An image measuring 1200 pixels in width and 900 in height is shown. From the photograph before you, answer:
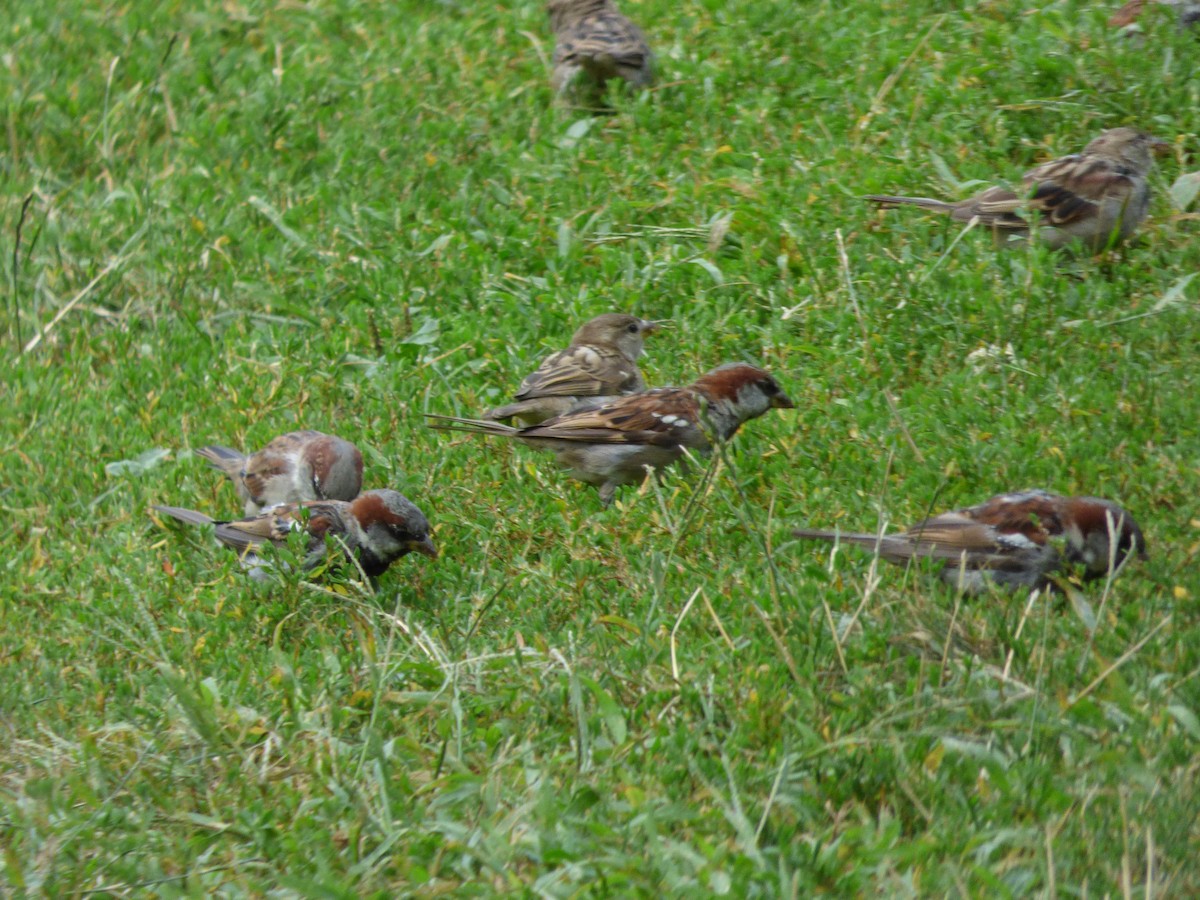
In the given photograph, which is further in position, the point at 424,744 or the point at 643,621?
the point at 643,621

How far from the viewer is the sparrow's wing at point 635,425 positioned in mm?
7027

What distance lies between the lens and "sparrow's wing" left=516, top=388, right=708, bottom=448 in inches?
277

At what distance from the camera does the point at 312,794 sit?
4.73m

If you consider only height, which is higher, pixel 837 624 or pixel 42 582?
pixel 837 624

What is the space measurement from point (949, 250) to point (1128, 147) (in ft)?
3.79

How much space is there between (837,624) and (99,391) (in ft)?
17.2

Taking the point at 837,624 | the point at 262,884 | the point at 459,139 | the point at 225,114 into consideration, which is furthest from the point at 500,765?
the point at 225,114

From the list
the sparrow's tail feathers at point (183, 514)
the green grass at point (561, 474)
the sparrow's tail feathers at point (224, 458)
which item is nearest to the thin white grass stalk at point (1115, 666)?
the green grass at point (561, 474)

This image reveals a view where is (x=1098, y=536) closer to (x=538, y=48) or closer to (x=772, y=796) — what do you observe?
(x=772, y=796)

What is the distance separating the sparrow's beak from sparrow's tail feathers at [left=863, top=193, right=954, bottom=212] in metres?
3.35

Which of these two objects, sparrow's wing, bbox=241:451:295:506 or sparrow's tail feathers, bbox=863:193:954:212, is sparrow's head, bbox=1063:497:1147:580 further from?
sparrow's wing, bbox=241:451:295:506

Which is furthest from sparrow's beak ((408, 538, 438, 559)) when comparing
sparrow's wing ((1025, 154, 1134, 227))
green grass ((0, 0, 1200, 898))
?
sparrow's wing ((1025, 154, 1134, 227))

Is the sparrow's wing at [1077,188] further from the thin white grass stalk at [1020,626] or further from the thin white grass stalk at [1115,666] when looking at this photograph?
the thin white grass stalk at [1115,666]

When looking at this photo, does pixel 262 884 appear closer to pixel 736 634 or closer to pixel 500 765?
pixel 500 765
